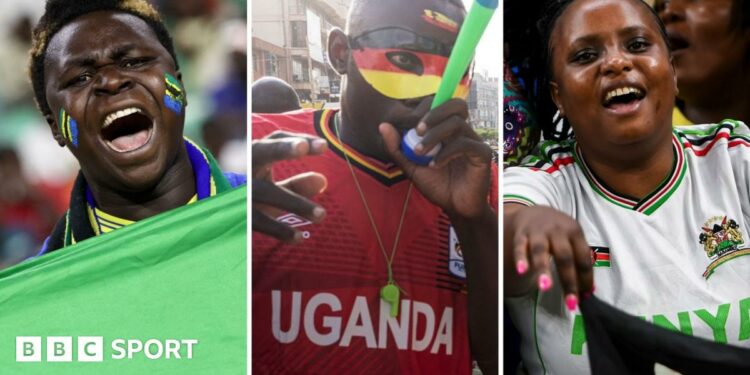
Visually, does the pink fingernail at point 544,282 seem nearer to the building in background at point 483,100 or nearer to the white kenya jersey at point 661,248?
the white kenya jersey at point 661,248

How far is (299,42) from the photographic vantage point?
2.33 meters

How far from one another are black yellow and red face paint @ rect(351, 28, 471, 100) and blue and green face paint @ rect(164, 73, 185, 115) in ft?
1.53

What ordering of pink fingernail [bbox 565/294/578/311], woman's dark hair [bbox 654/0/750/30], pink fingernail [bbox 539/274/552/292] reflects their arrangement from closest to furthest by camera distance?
pink fingernail [bbox 539/274/552/292] → pink fingernail [bbox 565/294/578/311] → woman's dark hair [bbox 654/0/750/30]

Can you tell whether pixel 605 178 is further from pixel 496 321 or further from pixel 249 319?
pixel 249 319

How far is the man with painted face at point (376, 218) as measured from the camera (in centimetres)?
232

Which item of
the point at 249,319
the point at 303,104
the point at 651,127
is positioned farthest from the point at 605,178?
the point at 249,319

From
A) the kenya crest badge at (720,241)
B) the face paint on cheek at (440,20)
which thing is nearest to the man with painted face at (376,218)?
the face paint on cheek at (440,20)

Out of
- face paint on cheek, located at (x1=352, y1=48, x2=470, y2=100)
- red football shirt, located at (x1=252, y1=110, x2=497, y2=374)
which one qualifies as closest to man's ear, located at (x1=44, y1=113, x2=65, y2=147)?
red football shirt, located at (x1=252, y1=110, x2=497, y2=374)

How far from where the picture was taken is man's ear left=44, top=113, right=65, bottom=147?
228 centimetres

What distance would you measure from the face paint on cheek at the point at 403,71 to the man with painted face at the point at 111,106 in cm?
46

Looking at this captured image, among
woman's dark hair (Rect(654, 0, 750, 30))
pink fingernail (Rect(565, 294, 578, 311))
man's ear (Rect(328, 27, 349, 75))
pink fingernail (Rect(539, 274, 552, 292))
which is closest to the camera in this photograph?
pink fingernail (Rect(539, 274, 552, 292))

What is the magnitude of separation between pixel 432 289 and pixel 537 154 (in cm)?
49

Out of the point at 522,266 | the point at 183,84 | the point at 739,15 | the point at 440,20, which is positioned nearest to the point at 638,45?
the point at 739,15

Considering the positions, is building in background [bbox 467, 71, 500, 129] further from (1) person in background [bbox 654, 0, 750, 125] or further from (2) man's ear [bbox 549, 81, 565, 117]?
(1) person in background [bbox 654, 0, 750, 125]
